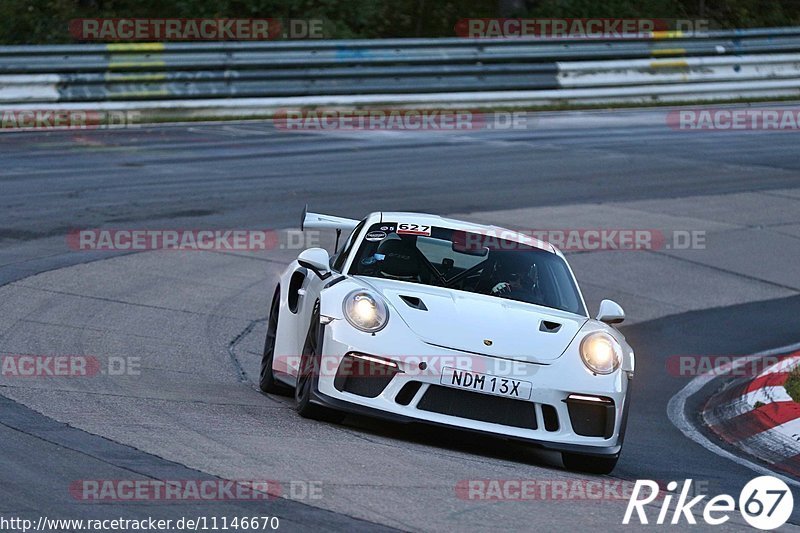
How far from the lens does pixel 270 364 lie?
8500 millimetres

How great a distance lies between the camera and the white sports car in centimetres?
686

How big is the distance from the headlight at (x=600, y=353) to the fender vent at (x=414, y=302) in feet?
2.89

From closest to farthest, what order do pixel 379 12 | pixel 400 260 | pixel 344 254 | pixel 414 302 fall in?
pixel 414 302, pixel 400 260, pixel 344 254, pixel 379 12

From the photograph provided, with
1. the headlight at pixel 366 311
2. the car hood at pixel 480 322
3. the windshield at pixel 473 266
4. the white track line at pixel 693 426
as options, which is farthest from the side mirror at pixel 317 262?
the white track line at pixel 693 426

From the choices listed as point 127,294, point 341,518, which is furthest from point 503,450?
point 127,294

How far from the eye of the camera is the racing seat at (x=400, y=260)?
8016mm

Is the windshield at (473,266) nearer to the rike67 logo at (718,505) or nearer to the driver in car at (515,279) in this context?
the driver in car at (515,279)

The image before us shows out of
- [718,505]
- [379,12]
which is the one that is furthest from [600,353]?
[379,12]

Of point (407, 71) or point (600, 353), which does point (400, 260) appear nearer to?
point (600, 353)

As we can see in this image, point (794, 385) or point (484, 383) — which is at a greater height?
point (484, 383)

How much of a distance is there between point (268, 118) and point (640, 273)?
8.93 metres

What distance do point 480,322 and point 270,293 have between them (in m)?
5.23

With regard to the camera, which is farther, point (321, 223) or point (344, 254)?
point (321, 223)

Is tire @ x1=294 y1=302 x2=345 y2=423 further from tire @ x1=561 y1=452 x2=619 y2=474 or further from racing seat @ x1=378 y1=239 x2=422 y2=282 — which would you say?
tire @ x1=561 y1=452 x2=619 y2=474
